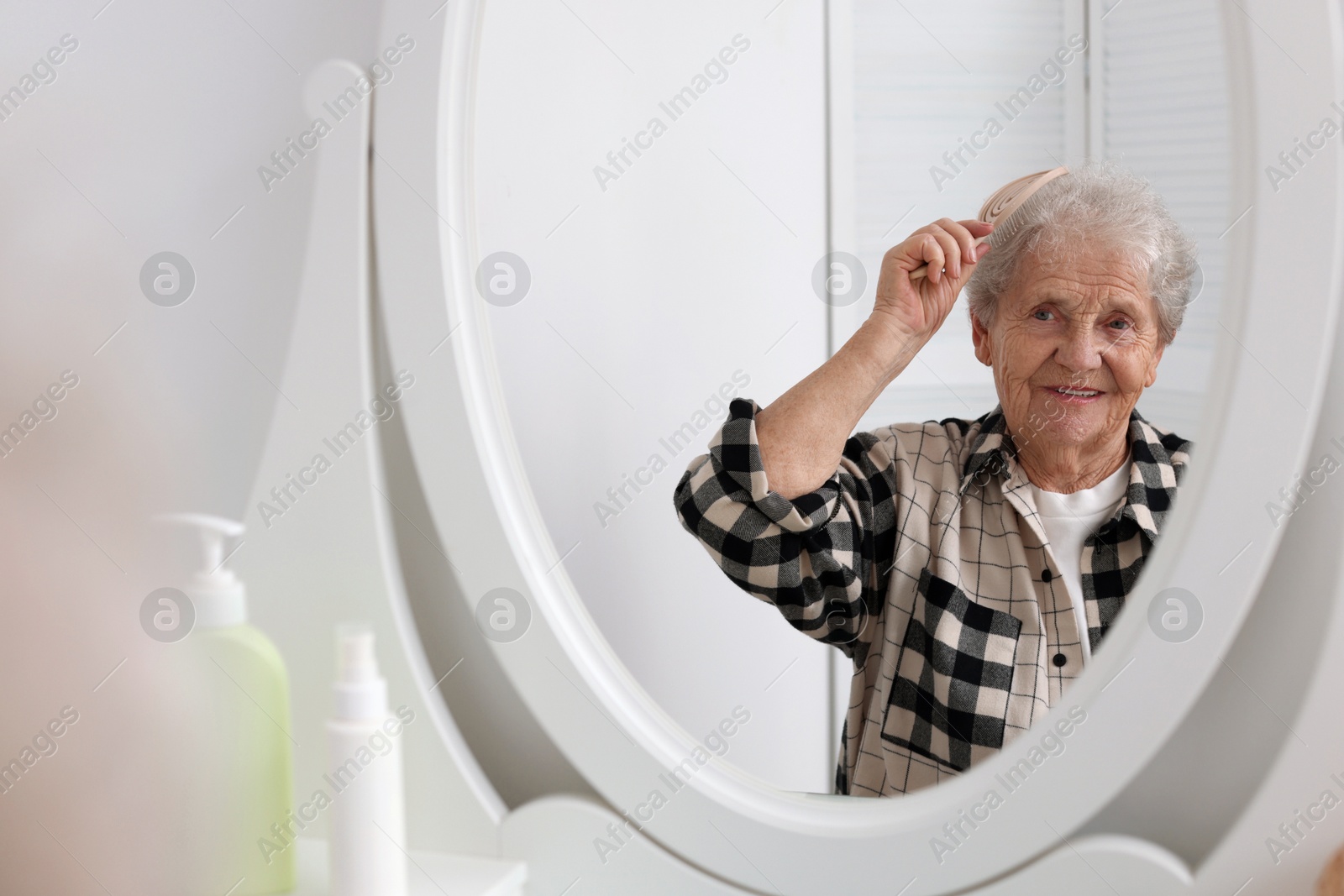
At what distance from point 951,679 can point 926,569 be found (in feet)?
0.21

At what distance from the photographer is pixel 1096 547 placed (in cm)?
53

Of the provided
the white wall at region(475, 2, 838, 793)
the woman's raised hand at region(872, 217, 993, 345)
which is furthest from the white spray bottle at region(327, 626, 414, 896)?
the woman's raised hand at region(872, 217, 993, 345)

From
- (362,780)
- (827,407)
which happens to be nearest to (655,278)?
(827,407)

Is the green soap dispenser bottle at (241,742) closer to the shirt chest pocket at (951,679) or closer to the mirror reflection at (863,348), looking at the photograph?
the mirror reflection at (863,348)

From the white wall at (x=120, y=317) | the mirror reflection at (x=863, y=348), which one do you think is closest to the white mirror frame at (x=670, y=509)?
the mirror reflection at (x=863, y=348)

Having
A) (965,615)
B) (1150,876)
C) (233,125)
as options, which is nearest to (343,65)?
(233,125)

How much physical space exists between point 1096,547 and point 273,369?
1.91 feet

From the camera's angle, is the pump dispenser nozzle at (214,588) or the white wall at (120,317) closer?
the pump dispenser nozzle at (214,588)

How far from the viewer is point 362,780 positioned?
539 millimetres

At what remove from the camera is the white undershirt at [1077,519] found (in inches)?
20.9

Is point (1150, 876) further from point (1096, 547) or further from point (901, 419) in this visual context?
point (901, 419)

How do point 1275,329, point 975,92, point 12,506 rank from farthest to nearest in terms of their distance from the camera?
point 12,506 → point 975,92 → point 1275,329

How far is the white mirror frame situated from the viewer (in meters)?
0.47

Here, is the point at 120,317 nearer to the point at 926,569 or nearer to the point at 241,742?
the point at 241,742
